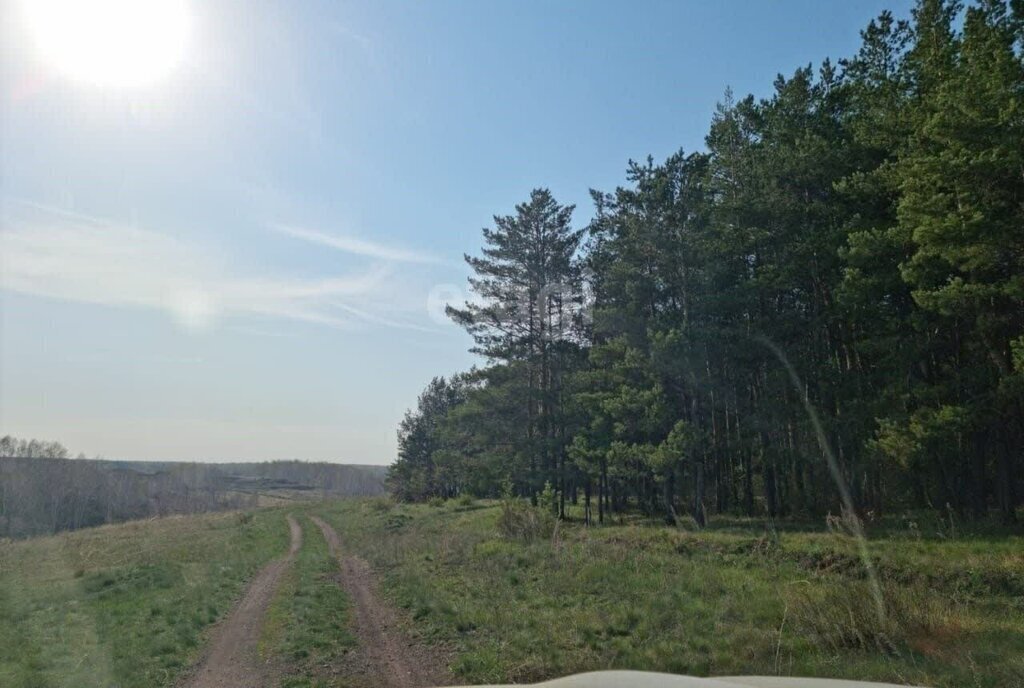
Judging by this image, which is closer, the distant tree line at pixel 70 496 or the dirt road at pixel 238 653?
the dirt road at pixel 238 653

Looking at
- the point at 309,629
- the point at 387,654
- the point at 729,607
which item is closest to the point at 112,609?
the point at 309,629

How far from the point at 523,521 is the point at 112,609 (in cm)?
1177

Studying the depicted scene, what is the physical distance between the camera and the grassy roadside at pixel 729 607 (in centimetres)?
732

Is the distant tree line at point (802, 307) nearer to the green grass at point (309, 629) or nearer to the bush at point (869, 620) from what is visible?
the bush at point (869, 620)

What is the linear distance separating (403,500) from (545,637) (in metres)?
55.3

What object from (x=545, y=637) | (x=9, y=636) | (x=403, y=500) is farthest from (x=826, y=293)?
(x=403, y=500)

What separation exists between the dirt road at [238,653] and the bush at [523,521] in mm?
8264

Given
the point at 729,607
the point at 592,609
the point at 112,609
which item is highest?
the point at 729,607

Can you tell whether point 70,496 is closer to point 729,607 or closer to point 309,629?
point 309,629

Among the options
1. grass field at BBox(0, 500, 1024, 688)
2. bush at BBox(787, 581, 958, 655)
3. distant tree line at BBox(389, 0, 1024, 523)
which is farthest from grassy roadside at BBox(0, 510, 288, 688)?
distant tree line at BBox(389, 0, 1024, 523)

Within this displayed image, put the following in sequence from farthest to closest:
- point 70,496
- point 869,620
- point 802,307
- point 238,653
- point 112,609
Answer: point 70,496
point 802,307
point 112,609
point 238,653
point 869,620

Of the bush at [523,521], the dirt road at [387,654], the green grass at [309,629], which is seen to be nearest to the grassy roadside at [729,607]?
the dirt road at [387,654]

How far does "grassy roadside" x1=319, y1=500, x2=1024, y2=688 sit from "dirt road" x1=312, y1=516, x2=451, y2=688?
39 centimetres

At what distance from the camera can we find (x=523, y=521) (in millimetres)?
20781
